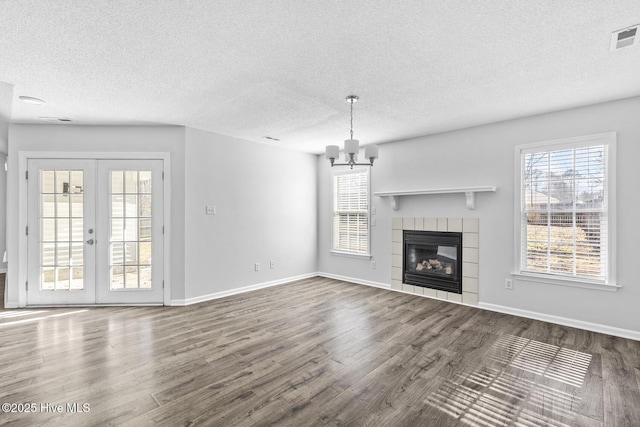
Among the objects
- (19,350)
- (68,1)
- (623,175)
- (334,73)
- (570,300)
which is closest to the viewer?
(68,1)

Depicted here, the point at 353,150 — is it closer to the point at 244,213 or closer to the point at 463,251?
the point at 463,251

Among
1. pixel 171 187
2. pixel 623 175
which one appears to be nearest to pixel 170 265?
pixel 171 187

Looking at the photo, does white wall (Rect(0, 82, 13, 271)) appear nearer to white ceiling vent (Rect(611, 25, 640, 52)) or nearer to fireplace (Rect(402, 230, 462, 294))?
white ceiling vent (Rect(611, 25, 640, 52))

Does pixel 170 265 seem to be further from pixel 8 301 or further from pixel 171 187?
pixel 8 301

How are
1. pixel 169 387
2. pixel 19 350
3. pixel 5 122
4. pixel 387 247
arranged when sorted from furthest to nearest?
pixel 387 247 < pixel 5 122 < pixel 19 350 < pixel 169 387

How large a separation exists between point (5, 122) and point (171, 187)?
223cm

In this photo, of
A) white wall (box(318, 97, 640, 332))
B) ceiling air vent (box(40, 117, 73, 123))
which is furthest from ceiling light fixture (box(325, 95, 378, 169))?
ceiling air vent (box(40, 117, 73, 123))

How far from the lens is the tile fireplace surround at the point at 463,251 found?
174 inches

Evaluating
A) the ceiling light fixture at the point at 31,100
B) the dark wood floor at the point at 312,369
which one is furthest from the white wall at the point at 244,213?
the ceiling light fixture at the point at 31,100

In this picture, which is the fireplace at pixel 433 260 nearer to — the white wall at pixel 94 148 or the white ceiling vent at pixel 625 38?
the white ceiling vent at pixel 625 38

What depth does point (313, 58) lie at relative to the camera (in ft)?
8.16

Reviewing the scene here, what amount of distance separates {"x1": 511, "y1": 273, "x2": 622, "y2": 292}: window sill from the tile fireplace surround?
565 mm

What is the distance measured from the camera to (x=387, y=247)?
17.7 feet

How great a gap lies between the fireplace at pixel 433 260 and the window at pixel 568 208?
0.86 m
